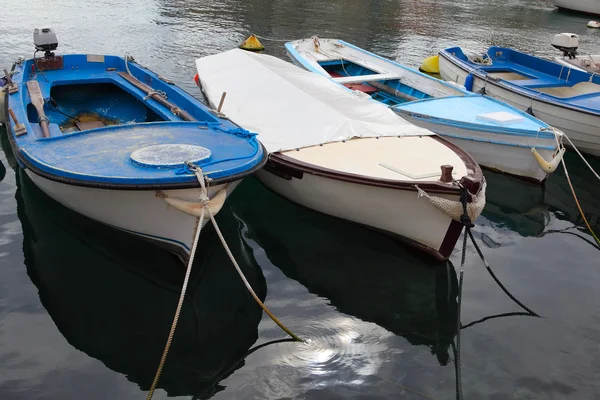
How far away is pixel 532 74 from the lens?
1511 cm

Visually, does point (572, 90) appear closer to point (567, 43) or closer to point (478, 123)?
point (567, 43)

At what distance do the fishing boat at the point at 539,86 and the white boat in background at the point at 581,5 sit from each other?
29.2 metres

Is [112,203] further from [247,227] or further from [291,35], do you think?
[291,35]

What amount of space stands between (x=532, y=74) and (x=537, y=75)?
0.45ft

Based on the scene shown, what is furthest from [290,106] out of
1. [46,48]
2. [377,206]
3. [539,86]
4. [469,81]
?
[539,86]

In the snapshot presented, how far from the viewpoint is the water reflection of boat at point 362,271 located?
704 centimetres

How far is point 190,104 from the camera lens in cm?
966

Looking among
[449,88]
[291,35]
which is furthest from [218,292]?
[291,35]

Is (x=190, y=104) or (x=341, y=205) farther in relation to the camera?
(x=190, y=104)

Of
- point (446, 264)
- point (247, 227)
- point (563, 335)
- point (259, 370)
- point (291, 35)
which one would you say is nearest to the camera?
point (259, 370)

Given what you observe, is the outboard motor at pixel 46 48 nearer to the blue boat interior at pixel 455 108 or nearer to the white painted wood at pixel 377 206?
the white painted wood at pixel 377 206

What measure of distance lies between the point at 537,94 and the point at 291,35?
588 inches

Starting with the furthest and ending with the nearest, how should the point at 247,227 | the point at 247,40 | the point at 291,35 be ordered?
the point at 291,35 → the point at 247,40 → the point at 247,227

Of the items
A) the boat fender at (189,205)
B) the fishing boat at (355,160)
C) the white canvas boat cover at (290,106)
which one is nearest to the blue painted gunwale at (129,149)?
the boat fender at (189,205)
